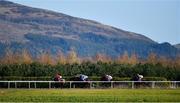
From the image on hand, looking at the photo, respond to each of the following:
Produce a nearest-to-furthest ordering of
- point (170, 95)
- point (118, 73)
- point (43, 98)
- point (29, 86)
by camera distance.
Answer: point (43, 98) → point (170, 95) → point (29, 86) → point (118, 73)

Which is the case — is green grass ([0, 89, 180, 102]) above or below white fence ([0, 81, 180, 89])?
below

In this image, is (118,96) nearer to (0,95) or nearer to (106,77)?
(0,95)

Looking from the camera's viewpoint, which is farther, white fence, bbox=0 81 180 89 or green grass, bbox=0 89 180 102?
white fence, bbox=0 81 180 89

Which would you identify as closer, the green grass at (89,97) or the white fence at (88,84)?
the green grass at (89,97)

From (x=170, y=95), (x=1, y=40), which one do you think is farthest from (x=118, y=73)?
(x=1, y=40)

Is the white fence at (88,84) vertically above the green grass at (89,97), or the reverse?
the white fence at (88,84)

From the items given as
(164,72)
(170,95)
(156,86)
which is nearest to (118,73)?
(164,72)

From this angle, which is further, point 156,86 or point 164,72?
point 164,72

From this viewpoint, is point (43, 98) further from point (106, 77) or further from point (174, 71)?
point (174, 71)

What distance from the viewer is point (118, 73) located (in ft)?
172

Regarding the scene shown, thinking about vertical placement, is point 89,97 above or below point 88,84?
below

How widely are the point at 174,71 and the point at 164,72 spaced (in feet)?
2.81

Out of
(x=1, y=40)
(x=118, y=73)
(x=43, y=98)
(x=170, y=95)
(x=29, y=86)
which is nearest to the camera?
(x=43, y=98)

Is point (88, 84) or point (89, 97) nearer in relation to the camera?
point (89, 97)
